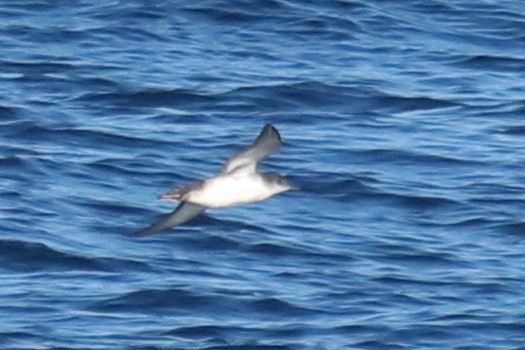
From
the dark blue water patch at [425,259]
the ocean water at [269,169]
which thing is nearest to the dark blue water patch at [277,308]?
the ocean water at [269,169]

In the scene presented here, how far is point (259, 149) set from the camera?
10.8 metres

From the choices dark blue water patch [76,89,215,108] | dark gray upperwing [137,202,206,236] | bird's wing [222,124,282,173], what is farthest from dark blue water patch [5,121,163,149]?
bird's wing [222,124,282,173]

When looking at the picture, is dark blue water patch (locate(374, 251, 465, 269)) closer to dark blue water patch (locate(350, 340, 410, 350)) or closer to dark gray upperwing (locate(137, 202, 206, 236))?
dark blue water patch (locate(350, 340, 410, 350))

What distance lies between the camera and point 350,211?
17.1 meters

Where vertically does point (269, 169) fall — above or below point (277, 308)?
above

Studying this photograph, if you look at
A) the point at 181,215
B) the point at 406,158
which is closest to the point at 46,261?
the point at 181,215

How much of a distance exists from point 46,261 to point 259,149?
4858mm

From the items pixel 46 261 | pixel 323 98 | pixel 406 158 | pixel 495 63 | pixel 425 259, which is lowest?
pixel 46 261

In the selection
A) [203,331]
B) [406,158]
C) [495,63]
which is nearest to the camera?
[203,331]

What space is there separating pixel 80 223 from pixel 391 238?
2.31 meters

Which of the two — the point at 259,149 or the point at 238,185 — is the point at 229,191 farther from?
the point at 259,149

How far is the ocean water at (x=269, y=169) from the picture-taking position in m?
14.7

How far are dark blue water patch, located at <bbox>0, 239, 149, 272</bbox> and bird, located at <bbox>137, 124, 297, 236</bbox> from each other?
12.6ft

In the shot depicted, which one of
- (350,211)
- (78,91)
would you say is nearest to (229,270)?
(350,211)
